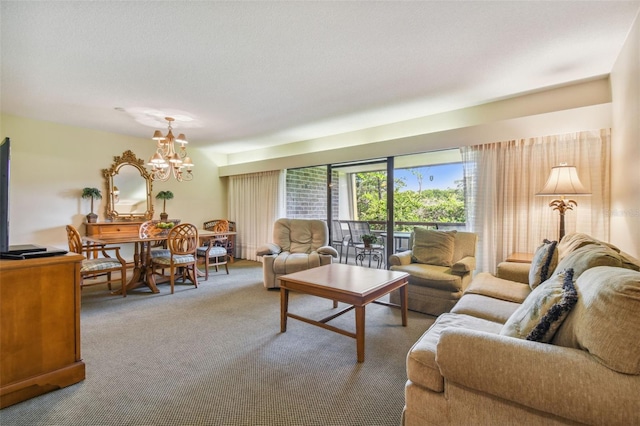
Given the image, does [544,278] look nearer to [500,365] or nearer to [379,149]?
[500,365]

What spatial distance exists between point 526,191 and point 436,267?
1376 mm

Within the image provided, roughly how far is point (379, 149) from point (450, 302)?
2.36m

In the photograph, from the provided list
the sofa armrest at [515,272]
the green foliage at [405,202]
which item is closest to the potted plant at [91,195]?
the green foliage at [405,202]

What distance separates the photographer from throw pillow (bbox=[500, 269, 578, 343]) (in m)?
1.21

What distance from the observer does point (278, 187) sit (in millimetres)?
5824

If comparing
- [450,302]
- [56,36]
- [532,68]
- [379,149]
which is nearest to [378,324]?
[450,302]

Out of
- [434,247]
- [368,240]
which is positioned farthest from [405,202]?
[434,247]

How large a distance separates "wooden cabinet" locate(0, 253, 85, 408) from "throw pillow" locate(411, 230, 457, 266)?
10.9 ft

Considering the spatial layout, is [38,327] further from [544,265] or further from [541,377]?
[544,265]

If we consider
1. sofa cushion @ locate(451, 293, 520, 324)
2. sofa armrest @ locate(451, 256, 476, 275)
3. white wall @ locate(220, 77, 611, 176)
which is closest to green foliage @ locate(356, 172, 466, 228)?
white wall @ locate(220, 77, 611, 176)

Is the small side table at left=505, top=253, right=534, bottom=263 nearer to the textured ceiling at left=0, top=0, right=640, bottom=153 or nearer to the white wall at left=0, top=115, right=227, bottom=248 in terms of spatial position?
the textured ceiling at left=0, top=0, right=640, bottom=153

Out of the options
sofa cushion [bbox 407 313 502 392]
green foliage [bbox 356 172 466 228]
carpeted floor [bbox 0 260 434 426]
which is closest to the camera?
sofa cushion [bbox 407 313 502 392]

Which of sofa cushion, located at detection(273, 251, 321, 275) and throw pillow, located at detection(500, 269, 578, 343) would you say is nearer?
throw pillow, located at detection(500, 269, 578, 343)

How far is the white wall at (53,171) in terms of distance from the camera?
13.8 feet
